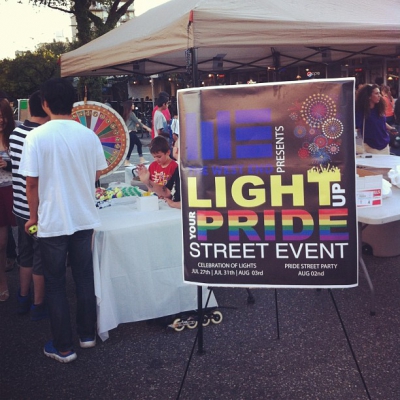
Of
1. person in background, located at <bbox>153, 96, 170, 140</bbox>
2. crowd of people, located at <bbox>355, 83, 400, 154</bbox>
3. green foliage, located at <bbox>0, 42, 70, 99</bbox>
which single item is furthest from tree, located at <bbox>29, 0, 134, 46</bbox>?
green foliage, located at <bbox>0, 42, 70, 99</bbox>

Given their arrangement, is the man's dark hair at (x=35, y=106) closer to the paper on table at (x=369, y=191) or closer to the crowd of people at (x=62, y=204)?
the crowd of people at (x=62, y=204)

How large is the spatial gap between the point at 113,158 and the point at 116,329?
1980 millimetres

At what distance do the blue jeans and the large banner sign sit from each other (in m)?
1.03

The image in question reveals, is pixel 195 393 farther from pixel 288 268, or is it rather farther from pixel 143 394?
pixel 288 268

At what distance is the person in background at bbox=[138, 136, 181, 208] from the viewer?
13.8 feet

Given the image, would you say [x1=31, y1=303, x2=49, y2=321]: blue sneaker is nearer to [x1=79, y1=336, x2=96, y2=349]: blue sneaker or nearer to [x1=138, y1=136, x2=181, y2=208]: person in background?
[x1=79, y1=336, x2=96, y2=349]: blue sneaker

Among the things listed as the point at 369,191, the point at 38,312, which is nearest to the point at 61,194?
the point at 38,312

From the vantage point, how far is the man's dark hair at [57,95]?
10.4ft

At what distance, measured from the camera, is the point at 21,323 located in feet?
13.0

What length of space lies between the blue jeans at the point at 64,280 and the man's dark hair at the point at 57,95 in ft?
2.72

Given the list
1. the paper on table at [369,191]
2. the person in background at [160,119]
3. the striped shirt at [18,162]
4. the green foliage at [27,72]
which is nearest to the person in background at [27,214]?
the striped shirt at [18,162]

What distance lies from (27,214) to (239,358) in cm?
193

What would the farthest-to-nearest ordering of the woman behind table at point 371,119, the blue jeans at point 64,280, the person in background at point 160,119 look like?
the person in background at point 160,119 < the woman behind table at point 371,119 < the blue jeans at point 64,280

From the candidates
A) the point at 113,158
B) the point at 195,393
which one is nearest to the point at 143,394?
the point at 195,393
